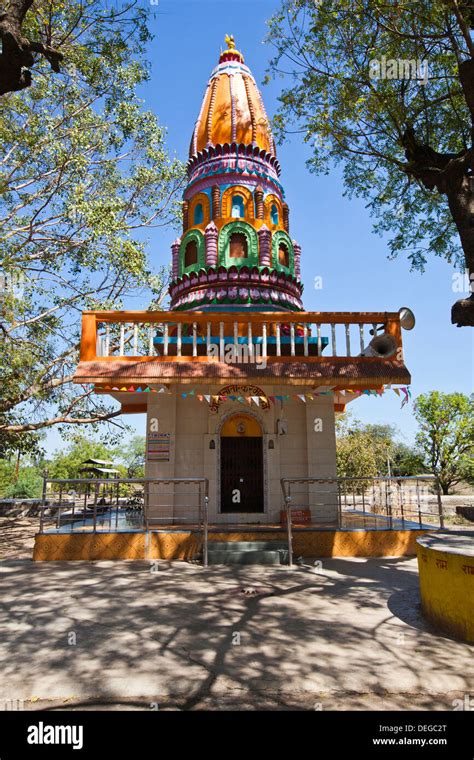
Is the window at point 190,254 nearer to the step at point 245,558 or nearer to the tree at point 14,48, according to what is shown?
the tree at point 14,48

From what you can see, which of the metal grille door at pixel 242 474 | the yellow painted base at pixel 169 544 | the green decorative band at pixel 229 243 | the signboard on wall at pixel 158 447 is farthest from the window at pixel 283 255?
the yellow painted base at pixel 169 544

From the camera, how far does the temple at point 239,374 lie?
11164mm

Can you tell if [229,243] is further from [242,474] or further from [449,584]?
[449,584]

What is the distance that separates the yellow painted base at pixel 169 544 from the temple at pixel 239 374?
0.67 m

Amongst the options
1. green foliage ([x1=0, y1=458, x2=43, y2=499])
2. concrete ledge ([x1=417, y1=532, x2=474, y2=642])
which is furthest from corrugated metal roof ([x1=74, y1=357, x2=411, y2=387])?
green foliage ([x1=0, y1=458, x2=43, y2=499])

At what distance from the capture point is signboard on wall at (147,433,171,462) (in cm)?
1187

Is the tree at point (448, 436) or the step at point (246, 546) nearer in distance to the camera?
the step at point (246, 546)

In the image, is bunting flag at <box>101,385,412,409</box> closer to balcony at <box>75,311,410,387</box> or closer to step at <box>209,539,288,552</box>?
balcony at <box>75,311,410,387</box>

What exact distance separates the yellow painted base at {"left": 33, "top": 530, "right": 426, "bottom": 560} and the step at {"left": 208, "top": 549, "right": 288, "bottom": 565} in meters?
0.54

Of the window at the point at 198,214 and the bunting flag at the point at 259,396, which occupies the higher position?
the window at the point at 198,214

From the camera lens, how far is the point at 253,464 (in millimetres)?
12492

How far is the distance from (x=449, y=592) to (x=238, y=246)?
12223mm
